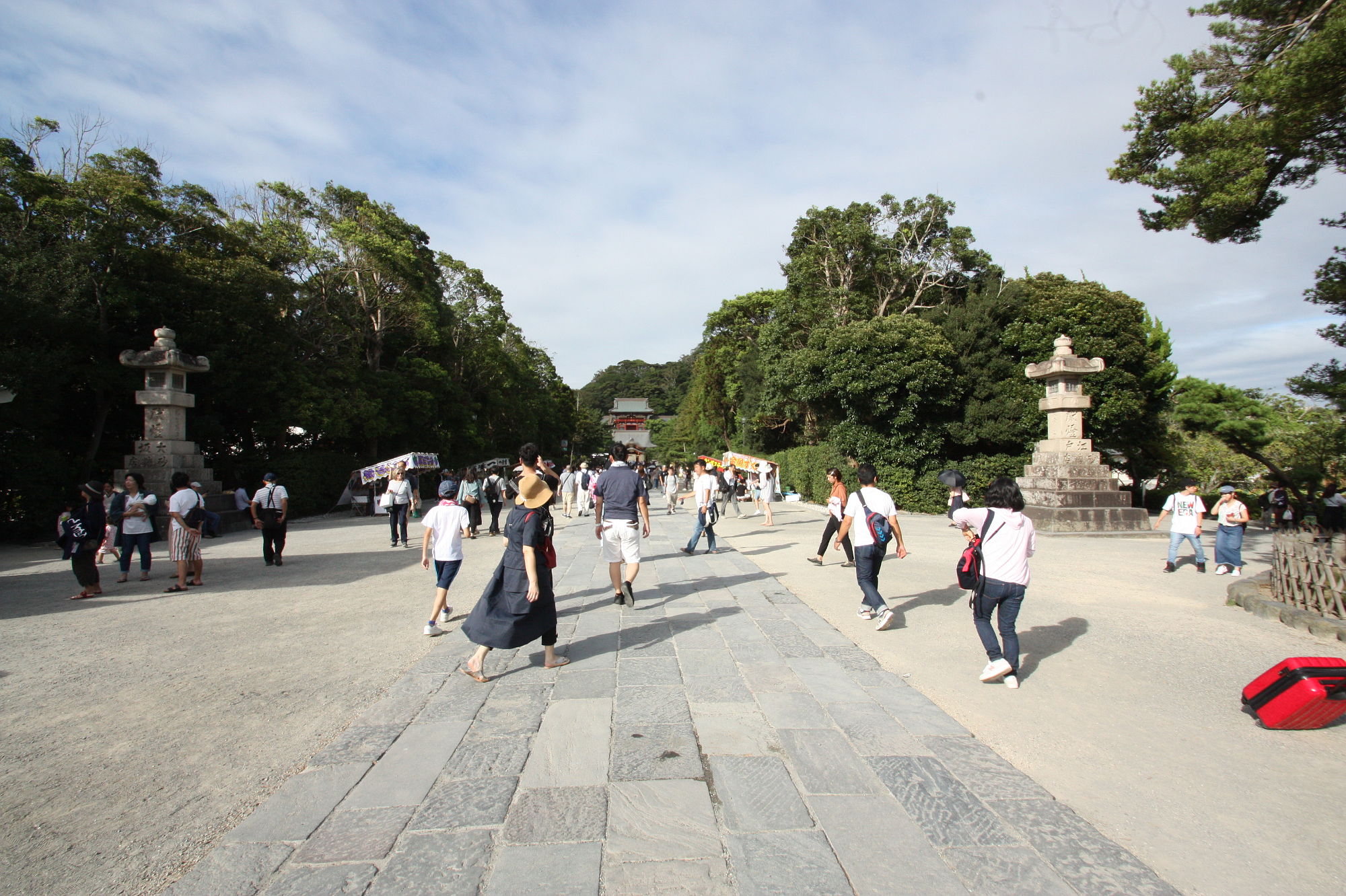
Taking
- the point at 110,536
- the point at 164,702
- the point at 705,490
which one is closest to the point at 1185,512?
the point at 705,490

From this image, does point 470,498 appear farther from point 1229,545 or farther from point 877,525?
point 1229,545

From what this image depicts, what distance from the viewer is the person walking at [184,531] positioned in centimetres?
809

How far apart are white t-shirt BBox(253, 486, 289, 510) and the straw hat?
687 cm

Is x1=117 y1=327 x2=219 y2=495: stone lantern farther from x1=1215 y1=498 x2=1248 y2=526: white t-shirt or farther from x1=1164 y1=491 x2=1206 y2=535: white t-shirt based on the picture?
x1=1215 y1=498 x2=1248 y2=526: white t-shirt

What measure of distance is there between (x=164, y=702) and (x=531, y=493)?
263 centimetres

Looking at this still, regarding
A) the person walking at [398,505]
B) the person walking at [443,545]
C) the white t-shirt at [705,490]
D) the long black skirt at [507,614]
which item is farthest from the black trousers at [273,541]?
the long black skirt at [507,614]

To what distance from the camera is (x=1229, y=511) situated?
829cm

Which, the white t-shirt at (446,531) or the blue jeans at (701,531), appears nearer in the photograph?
the white t-shirt at (446,531)

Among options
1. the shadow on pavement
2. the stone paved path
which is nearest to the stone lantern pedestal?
the shadow on pavement

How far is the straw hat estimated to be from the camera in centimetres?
468

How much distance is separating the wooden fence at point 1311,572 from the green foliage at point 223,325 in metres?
19.5

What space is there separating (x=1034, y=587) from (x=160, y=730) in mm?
8170

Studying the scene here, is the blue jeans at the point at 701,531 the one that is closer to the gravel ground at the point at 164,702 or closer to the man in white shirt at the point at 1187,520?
the gravel ground at the point at 164,702

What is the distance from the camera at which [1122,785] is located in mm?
3092
